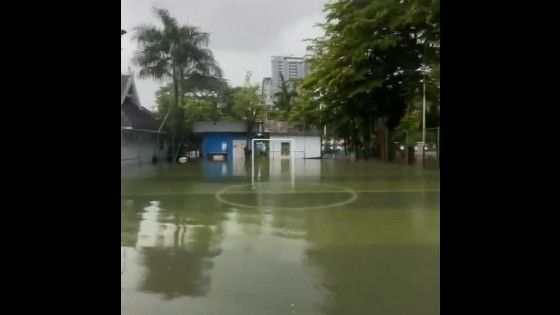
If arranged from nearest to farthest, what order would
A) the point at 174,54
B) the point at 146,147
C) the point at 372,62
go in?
the point at 174,54, the point at 146,147, the point at 372,62

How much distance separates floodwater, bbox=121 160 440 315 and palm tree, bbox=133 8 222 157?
194 inches

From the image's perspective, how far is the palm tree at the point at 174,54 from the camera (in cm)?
1171

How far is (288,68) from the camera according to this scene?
675 inches

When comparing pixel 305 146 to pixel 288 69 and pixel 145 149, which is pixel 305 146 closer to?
pixel 288 69

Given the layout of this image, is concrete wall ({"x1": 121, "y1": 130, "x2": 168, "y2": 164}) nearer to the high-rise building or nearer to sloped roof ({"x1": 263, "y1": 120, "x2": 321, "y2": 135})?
the high-rise building

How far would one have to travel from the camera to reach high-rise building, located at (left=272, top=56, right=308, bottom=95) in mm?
16578

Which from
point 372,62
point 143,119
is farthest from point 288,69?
point 143,119

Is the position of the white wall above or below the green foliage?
below

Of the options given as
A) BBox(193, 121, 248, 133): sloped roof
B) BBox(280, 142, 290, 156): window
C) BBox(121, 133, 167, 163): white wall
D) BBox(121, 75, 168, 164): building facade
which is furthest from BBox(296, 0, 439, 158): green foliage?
BBox(121, 133, 167, 163): white wall

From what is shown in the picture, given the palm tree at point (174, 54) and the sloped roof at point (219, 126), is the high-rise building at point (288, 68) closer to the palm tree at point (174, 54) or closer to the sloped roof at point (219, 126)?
the sloped roof at point (219, 126)

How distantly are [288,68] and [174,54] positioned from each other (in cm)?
595
